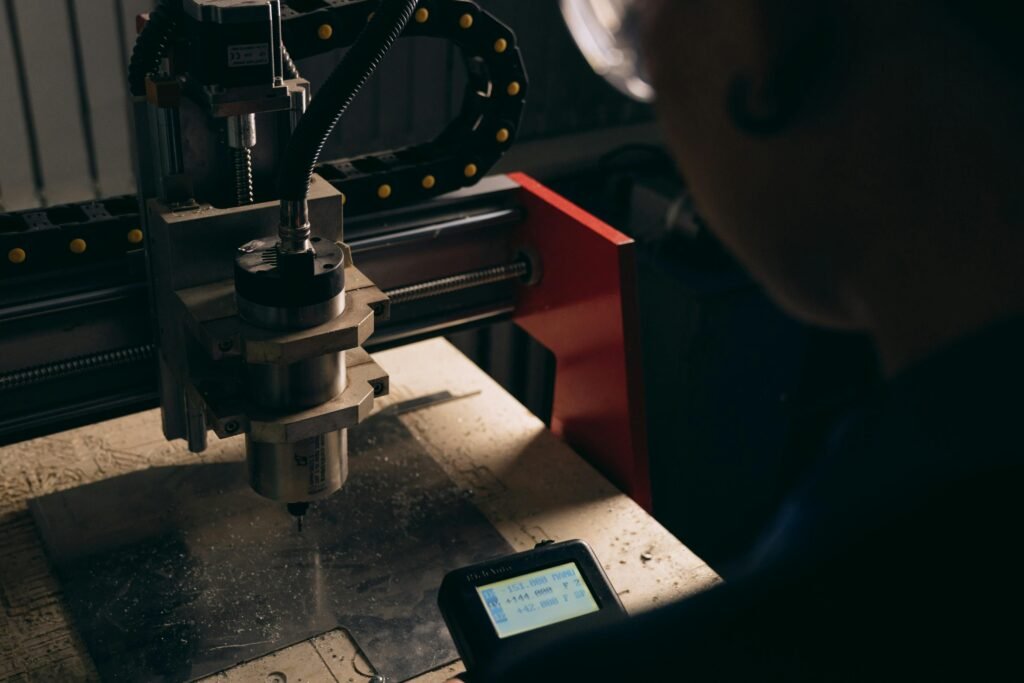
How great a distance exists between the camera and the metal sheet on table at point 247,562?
43.4 inches

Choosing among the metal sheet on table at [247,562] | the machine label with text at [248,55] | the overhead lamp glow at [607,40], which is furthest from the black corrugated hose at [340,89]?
the metal sheet on table at [247,562]

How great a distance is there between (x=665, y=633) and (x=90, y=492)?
1.05m

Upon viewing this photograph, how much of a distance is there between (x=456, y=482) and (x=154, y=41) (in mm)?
619

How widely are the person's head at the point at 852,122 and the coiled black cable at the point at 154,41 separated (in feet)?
2.26

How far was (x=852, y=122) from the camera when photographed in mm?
385

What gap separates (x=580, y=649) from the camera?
0.42 meters

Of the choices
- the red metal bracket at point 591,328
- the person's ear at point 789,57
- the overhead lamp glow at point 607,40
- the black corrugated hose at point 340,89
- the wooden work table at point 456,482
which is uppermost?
the person's ear at point 789,57

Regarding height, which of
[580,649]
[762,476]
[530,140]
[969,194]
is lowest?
[762,476]

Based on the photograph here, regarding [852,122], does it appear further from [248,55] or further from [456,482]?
[456,482]

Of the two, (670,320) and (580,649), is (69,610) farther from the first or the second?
(670,320)

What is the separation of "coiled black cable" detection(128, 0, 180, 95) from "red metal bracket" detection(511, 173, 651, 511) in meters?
0.56

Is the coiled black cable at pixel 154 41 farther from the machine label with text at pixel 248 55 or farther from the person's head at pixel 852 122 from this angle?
the person's head at pixel 852 122

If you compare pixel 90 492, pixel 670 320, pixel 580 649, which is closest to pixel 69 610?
pixel 90 492

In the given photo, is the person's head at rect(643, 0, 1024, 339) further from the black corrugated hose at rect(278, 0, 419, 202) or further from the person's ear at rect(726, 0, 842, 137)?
the black corrugated hose at rect(278, 0, 419, 202)
